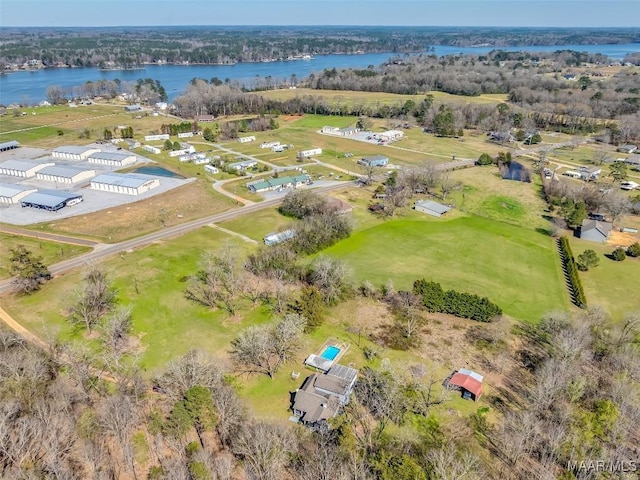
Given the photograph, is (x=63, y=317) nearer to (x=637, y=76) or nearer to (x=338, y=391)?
(x=338, y=391)

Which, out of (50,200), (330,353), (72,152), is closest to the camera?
(330,353)

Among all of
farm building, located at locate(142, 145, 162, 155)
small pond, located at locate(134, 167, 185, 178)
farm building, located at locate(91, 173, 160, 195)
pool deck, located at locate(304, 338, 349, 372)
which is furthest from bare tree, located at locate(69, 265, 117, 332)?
farm building, located at locate(142, 145, 162, 155)

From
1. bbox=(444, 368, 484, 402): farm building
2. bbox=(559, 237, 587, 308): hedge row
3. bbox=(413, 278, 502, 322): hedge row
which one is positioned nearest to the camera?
bbox=(444, 368, 484, 402): farm building

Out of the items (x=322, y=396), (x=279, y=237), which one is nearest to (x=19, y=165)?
(x=279, y=237)

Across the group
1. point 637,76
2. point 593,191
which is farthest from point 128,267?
point 637,76

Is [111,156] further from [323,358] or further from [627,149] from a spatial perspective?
[627,149]

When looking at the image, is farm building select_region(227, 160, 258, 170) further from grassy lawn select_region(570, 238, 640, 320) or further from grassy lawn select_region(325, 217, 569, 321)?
A: grassy lawn select_region(570, 238, 640, 320)

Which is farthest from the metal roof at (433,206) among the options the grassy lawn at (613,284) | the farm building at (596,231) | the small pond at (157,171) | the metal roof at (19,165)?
the metal roof at (19,165)
